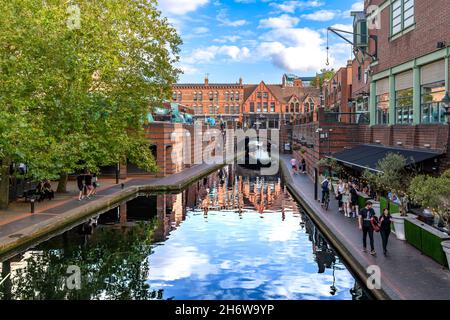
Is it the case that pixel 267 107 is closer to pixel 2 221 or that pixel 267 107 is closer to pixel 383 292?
pixel 2 221

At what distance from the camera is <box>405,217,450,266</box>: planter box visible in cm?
1537

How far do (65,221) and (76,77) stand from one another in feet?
28.6

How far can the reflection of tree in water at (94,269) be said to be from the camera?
14.8 meters

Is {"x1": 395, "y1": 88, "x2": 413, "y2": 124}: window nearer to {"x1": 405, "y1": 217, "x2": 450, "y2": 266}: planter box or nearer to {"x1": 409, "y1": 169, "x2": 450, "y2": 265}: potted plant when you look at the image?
{"x1": 405, "y1": 217, "x2": 450, "y2": 266}: planter box

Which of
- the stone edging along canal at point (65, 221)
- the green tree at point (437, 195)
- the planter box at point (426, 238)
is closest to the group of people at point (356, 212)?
the planter box at point (426, 238)

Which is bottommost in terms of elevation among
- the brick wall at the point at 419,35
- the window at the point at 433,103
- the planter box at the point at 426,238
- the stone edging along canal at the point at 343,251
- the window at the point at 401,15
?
the stone edging along canal at the point at 343,251

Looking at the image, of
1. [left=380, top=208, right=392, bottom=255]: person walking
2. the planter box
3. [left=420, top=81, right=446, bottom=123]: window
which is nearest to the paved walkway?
the planter box

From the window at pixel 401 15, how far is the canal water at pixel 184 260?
12.0m

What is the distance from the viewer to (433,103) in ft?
79.0

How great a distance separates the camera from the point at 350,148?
37.3m

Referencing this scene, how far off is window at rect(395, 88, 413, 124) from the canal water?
312 inches

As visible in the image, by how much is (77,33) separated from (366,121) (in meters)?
21.0

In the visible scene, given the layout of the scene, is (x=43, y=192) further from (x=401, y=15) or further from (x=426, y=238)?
(x=401, y=15)

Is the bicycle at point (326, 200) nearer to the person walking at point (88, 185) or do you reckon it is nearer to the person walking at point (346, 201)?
the person walking at point (346, 201)
